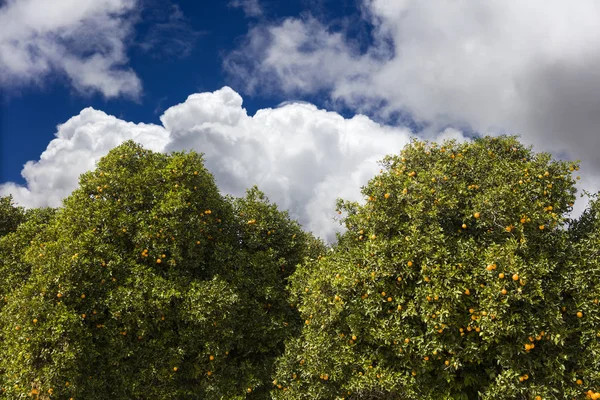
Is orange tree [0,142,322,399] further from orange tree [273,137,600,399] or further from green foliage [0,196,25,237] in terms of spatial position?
green foliage [0,196,25,237]

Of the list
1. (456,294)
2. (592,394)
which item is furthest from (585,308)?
(456,294)

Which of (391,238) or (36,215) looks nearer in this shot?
(391,238)

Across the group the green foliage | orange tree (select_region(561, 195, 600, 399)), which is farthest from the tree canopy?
the green foliage

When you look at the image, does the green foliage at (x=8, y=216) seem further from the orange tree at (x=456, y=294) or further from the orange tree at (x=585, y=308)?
the orange tree at (x=585, y=308)

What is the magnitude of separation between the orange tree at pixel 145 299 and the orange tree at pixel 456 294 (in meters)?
1.91

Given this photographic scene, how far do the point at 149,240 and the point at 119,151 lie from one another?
149 inches

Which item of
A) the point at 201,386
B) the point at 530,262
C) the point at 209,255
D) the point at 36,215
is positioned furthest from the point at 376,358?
the point at 36,215

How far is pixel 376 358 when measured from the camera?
11570mm

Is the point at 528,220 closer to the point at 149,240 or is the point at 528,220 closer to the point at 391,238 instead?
the point at 391,238

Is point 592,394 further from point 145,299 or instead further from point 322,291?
point 145,299

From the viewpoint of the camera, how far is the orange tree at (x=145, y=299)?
40.0 ft

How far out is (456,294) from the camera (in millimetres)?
9961

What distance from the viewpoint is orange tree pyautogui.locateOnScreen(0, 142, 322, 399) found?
12.2m

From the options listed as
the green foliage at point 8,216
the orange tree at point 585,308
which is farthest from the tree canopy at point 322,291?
the green foliage at point 8,216
